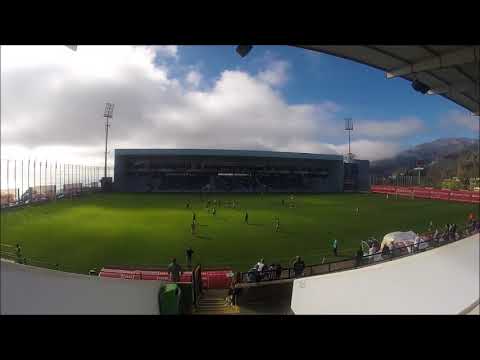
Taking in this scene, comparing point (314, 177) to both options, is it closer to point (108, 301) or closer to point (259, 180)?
point (259, 180)

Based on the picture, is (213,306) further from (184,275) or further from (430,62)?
(430,62)

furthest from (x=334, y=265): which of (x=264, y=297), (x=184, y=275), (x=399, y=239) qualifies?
(x=184, y=275)

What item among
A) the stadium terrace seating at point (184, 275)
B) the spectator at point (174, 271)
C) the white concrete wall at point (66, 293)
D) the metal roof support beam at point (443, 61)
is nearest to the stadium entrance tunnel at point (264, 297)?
the stadium terrace seating at point (184, 275)

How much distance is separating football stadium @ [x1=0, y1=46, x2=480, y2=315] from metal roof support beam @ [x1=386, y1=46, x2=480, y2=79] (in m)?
0.19

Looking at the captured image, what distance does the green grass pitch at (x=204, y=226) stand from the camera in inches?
141

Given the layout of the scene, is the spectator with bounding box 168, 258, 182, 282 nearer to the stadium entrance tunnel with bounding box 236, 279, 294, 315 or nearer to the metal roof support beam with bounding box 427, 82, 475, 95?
the stadium entrance tunnel with bounding box 236, 279, 294, 315

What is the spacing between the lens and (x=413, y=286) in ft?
6.86

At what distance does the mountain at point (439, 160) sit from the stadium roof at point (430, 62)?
1.28 m

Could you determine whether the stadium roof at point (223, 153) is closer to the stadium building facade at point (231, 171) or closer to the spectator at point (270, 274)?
the stadium building facade at point (231, 171)

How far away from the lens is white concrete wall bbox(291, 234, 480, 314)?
1.86m

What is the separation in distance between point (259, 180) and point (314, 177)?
1.61 metres

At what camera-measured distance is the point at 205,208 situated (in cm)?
510
